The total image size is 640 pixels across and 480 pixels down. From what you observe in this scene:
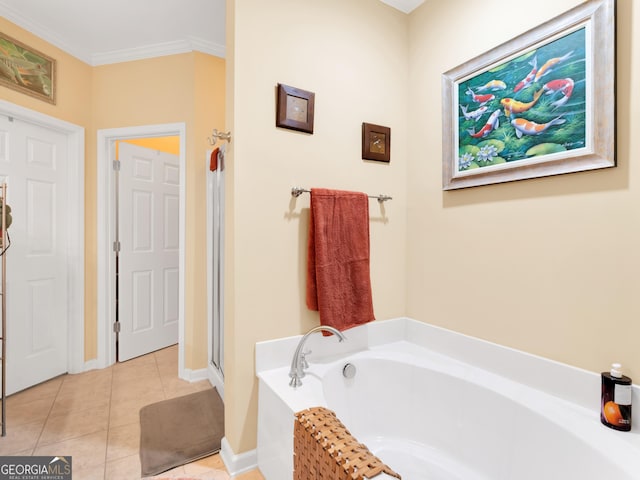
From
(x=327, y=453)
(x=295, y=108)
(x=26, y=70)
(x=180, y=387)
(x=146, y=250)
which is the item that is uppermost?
(x=26, y=70)

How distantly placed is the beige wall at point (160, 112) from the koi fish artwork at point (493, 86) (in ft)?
6.46

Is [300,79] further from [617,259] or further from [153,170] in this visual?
[153,170]

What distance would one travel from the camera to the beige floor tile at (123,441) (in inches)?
62.9

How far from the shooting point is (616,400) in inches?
41.6

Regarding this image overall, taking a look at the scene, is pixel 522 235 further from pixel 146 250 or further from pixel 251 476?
pixel 146 250

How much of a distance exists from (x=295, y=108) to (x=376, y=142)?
1.74 feet

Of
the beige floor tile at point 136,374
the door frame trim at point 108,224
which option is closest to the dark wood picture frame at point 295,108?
the door frame trim at point 108,224

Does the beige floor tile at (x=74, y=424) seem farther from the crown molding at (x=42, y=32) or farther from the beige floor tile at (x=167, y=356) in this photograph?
the crown molding at (x=42, y=32)

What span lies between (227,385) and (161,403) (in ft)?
3.01

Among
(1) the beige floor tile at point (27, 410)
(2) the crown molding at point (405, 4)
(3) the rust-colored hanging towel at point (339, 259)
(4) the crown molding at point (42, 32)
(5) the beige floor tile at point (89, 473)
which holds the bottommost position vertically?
(1) the beige floor tile at point (27, 410)

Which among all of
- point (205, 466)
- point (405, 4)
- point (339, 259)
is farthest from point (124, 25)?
point (205, 466)

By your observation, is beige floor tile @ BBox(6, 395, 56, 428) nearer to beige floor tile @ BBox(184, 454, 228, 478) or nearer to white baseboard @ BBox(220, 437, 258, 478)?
beige floor tile @ BBox(184, 454, 228, 478)

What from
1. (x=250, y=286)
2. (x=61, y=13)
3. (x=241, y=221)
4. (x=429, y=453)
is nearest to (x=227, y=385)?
(x=250, y=286)

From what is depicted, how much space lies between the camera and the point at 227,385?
1.54 m
